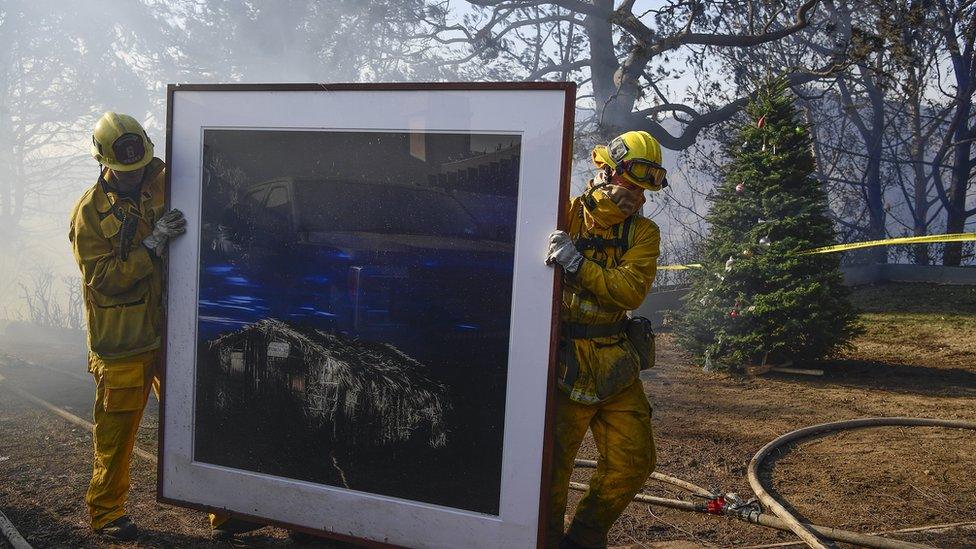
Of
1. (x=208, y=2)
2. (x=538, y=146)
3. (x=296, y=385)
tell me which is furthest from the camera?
(x=208, y=2)

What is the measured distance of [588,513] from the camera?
358 centimetres

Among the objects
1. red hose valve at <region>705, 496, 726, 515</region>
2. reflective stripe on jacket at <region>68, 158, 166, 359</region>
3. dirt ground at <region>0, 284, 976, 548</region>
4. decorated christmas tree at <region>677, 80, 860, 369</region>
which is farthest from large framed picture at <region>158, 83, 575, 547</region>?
decorated christmas tree at <region>677, 80, 860, 369</region>

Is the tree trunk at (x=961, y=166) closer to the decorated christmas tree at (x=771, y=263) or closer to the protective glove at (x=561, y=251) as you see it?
the decorated christmas tree at (x=771, y=263)

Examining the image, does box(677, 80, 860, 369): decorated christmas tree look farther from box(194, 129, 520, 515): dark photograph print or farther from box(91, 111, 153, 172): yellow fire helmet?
box(91, 111, 153, 172): yellow fire helmet

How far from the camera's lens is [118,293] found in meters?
3.95

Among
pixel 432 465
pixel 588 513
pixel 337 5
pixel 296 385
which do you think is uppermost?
pixel 337 5

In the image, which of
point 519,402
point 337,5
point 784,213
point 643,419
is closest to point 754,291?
point 784,213

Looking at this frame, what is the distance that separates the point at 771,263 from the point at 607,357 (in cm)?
627

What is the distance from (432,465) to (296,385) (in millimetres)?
703

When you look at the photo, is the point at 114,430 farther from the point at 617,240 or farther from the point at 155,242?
the point at 617,240

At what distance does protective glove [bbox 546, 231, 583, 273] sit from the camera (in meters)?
2.96

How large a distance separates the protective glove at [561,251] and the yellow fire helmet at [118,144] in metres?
2.15

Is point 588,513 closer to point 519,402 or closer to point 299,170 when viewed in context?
point 519,402

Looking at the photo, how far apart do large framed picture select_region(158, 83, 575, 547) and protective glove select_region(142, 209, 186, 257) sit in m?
0.05
